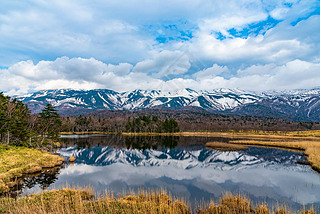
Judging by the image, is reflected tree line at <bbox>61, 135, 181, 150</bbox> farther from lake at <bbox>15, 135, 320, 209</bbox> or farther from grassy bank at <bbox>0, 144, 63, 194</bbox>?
lake at <bbox>15, 135, 320, 209</bbox>

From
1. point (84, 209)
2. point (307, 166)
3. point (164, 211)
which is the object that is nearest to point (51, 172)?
point (84, 209)

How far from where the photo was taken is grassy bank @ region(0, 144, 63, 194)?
2756 cm

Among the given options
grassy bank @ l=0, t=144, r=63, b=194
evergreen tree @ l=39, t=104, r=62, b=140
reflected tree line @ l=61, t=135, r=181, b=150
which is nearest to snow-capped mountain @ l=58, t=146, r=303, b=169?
evergreen tree @ l=39, t=104, r=62, b=140

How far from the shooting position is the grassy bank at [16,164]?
2756 centimetres

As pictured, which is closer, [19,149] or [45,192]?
[45,192]

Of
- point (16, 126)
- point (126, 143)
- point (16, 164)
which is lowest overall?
point (126, 143)

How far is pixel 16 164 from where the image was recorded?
3541 centimetres

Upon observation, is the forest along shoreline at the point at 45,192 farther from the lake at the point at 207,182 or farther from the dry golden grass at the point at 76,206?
the lake at the point at 207,182

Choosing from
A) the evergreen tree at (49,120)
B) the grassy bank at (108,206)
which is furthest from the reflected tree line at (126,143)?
the grassy bank at (108,206)

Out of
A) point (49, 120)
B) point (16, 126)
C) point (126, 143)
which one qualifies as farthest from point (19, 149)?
point (126, 143)

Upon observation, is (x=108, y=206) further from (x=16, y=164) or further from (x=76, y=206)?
(x=16, y=164)

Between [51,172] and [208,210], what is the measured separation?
105 feet

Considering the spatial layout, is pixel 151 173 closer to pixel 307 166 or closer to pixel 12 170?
pixel 12 170

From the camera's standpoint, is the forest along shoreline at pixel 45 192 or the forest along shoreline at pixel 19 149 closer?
the forest along shoreline at pixel 45 192
